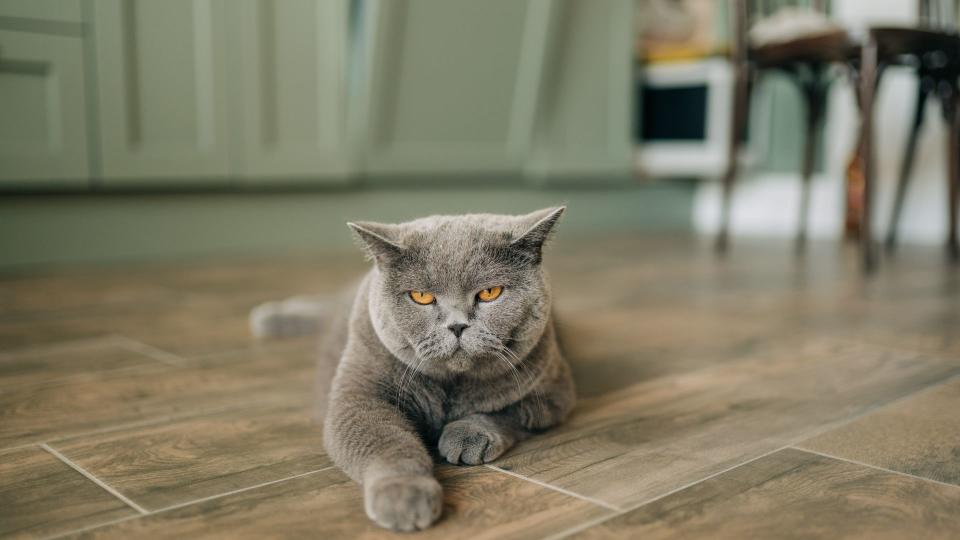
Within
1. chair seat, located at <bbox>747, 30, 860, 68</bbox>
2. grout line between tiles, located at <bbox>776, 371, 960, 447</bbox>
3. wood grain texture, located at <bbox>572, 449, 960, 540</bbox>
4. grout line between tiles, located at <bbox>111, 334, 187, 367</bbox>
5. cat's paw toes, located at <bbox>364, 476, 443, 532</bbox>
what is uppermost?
chair seat, located at <bbox>747, 30, 860, 68</bbox>

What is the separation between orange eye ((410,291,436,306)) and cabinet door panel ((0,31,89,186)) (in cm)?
187

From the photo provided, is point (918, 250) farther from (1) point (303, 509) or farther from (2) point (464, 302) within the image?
(1) point (303, 509)

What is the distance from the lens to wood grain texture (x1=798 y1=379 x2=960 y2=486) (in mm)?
902

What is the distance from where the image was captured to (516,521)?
2.48 feet

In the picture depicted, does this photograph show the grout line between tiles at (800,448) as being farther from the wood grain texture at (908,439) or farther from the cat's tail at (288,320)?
the cat's tail at (288,320)

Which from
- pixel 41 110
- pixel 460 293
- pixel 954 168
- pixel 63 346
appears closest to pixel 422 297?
pixel 460 293

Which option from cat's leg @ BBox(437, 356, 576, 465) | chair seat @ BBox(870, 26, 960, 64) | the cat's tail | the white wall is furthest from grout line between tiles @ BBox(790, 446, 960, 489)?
the white wall

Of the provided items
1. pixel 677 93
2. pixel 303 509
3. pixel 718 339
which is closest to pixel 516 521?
pixel 303 509

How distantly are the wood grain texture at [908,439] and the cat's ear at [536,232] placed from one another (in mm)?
390

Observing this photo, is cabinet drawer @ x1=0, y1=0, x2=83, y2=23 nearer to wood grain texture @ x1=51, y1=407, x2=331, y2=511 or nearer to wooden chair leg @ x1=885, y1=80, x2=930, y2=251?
wood grain texture @ x1=51, y1=407, x2=331, y2=511

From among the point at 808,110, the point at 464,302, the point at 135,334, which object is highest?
the point at 808,110

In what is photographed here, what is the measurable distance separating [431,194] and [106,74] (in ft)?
4.27

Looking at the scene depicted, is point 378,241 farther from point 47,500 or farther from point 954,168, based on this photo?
point 954,168

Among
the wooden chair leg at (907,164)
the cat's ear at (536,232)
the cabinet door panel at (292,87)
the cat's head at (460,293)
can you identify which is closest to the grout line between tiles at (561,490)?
the cat's head at (460,293)
